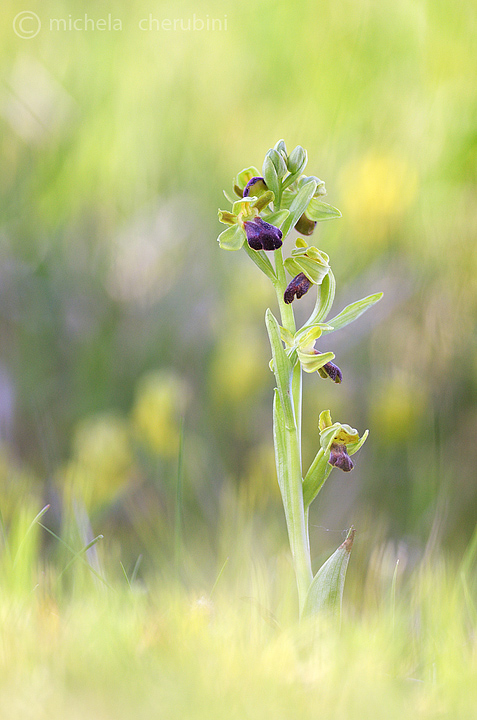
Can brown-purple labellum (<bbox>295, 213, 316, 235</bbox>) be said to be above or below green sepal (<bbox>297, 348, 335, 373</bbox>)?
above

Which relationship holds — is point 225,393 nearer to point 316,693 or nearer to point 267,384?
point 267,384

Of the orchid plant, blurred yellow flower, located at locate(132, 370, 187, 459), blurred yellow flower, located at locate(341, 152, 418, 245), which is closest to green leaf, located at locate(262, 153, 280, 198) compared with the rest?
the orchid plant

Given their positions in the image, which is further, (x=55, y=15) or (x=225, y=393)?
(x=225, y=393)

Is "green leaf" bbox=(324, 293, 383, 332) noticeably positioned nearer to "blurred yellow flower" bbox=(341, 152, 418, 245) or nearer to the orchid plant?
the orchid plant

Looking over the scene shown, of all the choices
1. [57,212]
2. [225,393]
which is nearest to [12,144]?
[57,212]

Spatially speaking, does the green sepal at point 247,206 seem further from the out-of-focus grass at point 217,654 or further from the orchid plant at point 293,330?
the out-of-focus grass at point 217,654

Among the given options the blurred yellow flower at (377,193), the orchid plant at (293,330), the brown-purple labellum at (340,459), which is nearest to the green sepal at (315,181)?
the orchid plant at (293,330)

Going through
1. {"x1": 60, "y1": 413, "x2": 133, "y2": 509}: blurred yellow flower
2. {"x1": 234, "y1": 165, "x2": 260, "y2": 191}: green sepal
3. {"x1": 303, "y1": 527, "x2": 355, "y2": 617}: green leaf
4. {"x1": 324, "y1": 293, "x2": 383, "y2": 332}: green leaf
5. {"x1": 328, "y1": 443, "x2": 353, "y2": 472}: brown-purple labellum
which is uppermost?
{"x1": 234, "y1": 165, "x2": 260, "y2": 191}: green sepal
